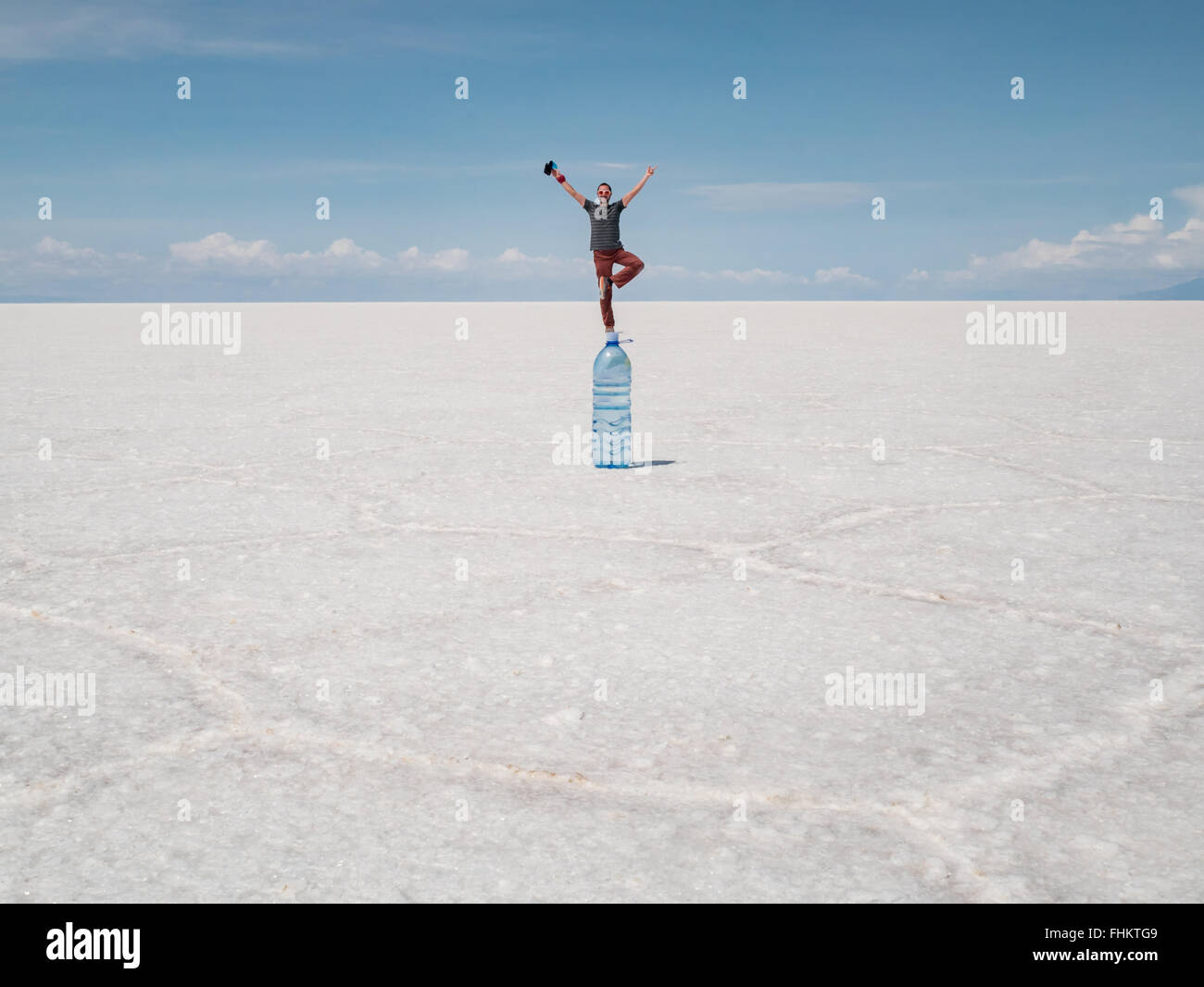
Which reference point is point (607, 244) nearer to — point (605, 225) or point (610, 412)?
point (605, 225)

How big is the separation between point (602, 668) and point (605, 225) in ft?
18.7

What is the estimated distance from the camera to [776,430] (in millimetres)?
7129

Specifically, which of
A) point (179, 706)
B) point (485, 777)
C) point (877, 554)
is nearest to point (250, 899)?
point (485, 777)

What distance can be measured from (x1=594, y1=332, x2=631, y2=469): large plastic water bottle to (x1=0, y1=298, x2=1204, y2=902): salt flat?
38 cm

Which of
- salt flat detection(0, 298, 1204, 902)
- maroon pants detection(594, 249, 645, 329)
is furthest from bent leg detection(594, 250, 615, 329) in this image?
salt flat detection(0, 298, 1204, 902)

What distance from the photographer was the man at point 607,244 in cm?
785

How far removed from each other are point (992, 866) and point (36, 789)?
1.84 meters

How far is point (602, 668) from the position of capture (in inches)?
111

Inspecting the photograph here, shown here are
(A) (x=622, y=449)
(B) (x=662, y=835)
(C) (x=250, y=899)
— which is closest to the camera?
(C) (x=250, y=899)

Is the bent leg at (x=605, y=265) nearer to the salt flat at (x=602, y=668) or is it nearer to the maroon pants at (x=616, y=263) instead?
the maroon pants at (x=616, y=263)

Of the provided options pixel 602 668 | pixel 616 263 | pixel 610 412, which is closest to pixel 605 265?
pixel 616 263

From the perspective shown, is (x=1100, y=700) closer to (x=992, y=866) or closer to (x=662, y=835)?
(x=992, y=866)

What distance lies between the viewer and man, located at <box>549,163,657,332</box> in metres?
7.85
